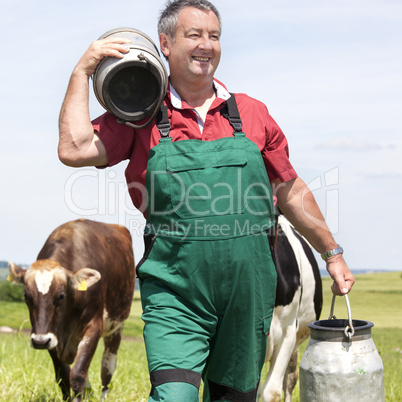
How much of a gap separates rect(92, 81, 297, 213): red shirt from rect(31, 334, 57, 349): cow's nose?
139 inches

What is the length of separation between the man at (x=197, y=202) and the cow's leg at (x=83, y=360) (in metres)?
3.58

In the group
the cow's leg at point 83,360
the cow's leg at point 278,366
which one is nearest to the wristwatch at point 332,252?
the cow's leg at point 278,366

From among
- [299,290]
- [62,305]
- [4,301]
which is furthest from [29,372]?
[4,301]

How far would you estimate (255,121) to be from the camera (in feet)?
11.3

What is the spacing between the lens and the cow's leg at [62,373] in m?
6.90

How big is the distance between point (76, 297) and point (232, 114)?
4.25 metres

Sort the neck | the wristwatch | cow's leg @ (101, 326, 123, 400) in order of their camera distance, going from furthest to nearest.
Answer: cow's leg @ (101, 326, 123, 400) → the wristwatch → the neck

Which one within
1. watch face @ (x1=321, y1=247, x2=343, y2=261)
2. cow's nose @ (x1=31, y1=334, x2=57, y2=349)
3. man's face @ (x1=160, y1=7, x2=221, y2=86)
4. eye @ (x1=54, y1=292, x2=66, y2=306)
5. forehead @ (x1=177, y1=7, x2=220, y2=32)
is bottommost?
cow's nose @ (x1=31, y1=334, x2=57, y2=349)

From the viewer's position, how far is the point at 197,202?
3.11 m

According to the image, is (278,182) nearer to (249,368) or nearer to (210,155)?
(210,155)

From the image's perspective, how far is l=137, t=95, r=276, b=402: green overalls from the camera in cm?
307

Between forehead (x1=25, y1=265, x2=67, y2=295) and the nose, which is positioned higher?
the nose

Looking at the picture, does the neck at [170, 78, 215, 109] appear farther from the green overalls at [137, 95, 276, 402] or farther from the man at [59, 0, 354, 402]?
the green overalls at [137, 95, 276, 402]

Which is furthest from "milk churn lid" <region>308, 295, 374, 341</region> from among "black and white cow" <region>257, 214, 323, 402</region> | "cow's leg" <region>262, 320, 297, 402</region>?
"cow's leg" <region>262, 320, 297, 402</region>
